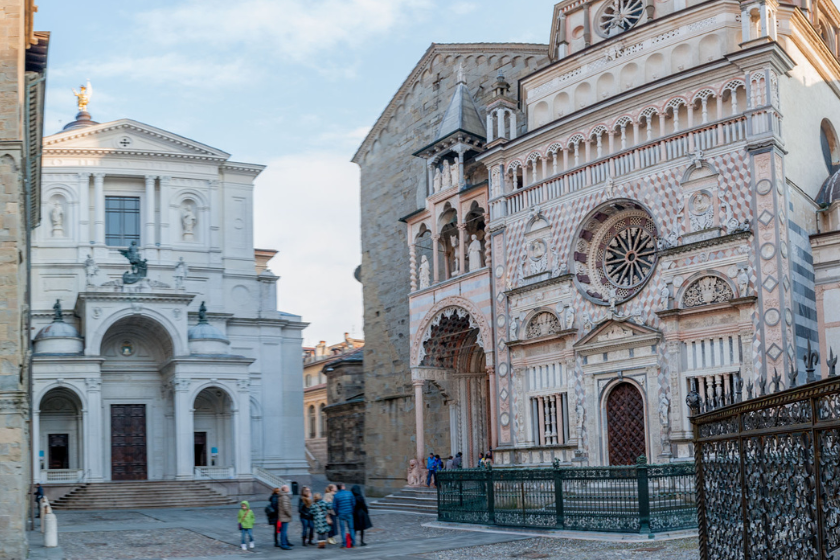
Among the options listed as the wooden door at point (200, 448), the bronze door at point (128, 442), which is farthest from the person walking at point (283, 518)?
the wooden door at point (200, 448)

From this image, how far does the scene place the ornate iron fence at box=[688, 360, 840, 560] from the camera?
6.19 metres

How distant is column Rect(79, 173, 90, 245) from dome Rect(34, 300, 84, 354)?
15.0ft

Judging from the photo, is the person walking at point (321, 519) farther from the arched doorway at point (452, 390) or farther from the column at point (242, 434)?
the column at point (242, 434)

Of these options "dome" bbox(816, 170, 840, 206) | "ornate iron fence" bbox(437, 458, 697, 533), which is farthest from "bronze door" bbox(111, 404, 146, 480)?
"dome" bbox(816, 170, 840, 206)

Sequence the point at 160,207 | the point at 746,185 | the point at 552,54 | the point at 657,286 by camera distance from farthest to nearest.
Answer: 1. the point at 160,207
2. the point at 552,54
3. the point at 657,286
4. the point at 746,185

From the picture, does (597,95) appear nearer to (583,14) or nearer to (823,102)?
(583,14)

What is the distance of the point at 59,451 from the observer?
36.5 metres

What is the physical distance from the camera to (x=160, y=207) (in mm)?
40469

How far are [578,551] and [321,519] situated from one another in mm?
5729

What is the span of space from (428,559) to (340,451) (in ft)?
95.9

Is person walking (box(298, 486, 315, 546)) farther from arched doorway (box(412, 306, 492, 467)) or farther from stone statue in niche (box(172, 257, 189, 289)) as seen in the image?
stone statue in niche (box(172, 257, 189, 289))

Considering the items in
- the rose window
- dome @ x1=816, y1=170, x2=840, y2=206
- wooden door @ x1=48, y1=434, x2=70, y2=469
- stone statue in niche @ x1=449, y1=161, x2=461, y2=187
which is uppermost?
stone statue in niche @ x1=449, y1=161, x2=461, y2=187

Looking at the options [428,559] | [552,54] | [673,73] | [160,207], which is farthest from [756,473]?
[160,207]

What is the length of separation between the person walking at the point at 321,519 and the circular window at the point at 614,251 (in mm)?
9709
